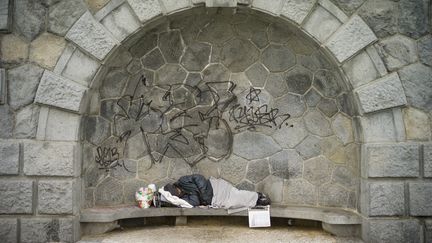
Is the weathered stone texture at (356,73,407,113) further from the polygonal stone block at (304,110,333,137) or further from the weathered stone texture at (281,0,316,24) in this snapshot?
the weathered stone texture at (281,0,316,24)

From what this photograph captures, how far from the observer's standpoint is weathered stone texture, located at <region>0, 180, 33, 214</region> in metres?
5.84

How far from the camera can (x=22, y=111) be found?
589 cm

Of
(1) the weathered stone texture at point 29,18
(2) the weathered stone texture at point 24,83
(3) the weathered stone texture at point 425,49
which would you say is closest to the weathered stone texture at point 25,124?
(2) the weathered stone texture at point 24,83

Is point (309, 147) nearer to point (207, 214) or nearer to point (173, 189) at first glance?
point (207, 214)

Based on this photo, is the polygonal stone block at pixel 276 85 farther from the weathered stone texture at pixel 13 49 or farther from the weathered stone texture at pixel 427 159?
the weathered stone texture at pixel 13 49

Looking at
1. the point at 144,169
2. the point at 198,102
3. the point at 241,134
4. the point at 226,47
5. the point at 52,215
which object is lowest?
the point at 52,215

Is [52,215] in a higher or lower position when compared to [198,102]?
lower

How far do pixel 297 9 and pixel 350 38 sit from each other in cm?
77

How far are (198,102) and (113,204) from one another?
196 centimetres

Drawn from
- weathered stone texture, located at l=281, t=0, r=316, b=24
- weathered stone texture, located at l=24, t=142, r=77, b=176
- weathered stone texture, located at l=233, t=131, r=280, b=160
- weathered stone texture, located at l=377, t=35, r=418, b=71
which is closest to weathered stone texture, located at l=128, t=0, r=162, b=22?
weathered stone texture, located at l=281, t=0, r=316, b=24

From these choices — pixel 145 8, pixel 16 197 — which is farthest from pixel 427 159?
pixel 16 197

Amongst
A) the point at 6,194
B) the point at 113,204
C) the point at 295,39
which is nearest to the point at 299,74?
the point at 295,39

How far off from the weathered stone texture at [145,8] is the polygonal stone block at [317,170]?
305 cm

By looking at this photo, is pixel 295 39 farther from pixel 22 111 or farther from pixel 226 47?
pixel 22 111
